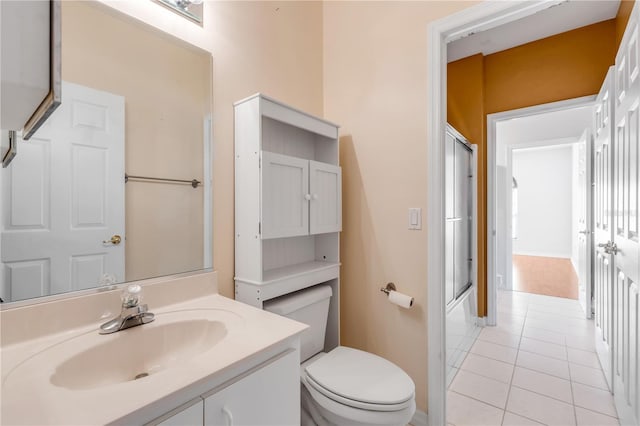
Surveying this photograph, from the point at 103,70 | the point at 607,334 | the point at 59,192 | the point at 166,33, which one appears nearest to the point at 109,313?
the point at 59,192

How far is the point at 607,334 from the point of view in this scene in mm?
1887

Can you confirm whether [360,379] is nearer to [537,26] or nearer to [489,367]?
[489,367]

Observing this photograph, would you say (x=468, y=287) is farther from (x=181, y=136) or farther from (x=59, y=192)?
(x=59, y=192)

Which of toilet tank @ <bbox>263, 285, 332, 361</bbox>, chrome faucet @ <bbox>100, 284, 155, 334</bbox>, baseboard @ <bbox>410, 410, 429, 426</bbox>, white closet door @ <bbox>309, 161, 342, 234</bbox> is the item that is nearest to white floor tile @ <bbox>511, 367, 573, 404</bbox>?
baseboard @ <bbox>410, 410, 429, 426</bbox>

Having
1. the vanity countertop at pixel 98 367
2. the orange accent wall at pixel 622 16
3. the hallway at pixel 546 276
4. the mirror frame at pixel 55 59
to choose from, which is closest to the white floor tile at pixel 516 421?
the vanity countertop at pixel 98 367

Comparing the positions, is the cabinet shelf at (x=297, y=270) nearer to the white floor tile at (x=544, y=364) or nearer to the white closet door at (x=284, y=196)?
the white closet door at (x=284, y=196)

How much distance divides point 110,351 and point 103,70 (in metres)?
0.91

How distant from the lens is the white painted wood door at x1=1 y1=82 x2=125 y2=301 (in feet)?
2.83

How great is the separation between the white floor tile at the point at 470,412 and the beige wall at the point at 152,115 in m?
1.61

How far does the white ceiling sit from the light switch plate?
6.31 ft

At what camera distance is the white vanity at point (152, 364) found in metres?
0.59

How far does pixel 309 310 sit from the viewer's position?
5.07 feet

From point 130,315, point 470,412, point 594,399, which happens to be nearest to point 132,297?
point 130,315

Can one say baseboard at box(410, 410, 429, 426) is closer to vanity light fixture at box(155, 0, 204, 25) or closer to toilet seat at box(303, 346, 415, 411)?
toilet seat at box(303, 346, 415, 411)
